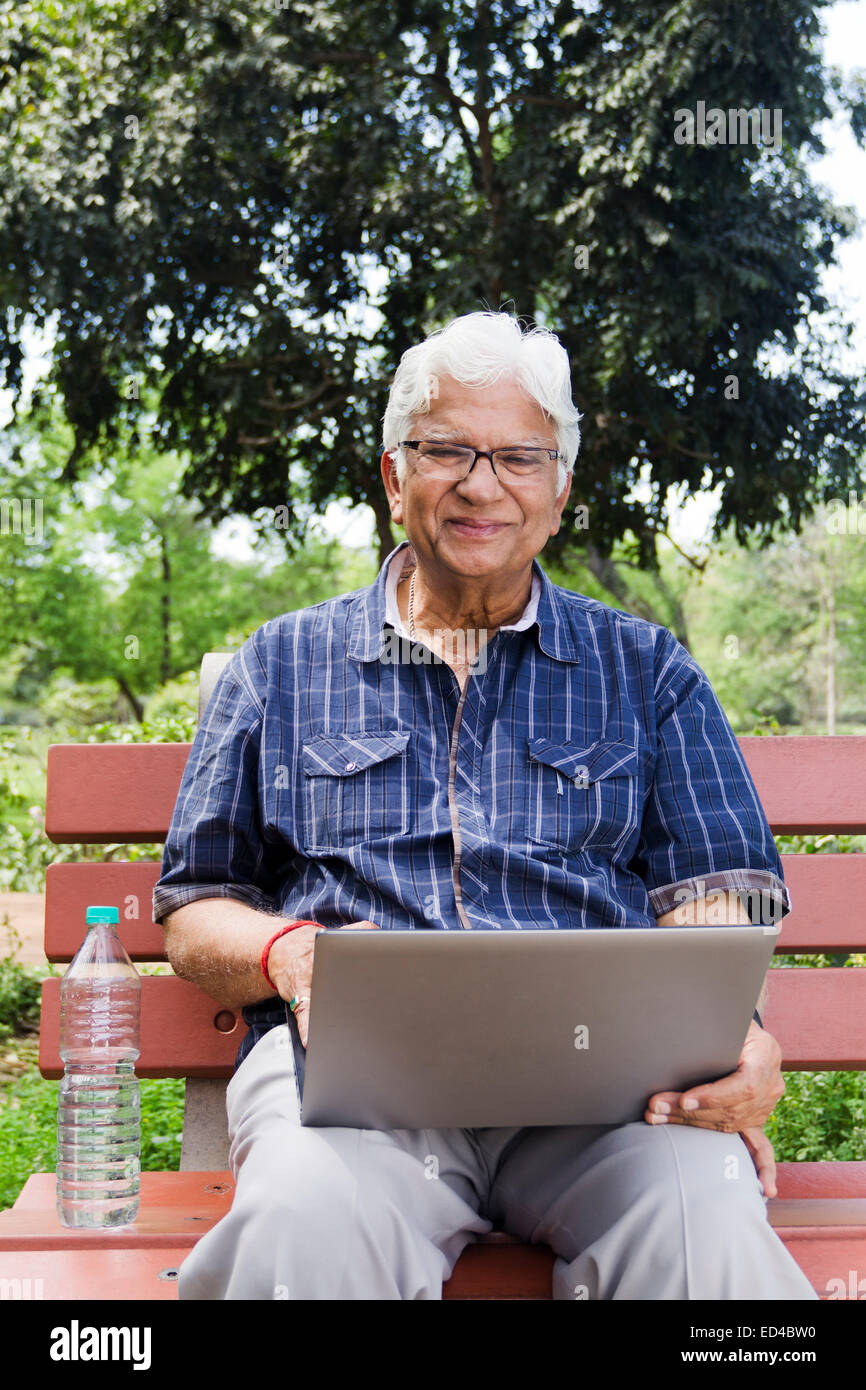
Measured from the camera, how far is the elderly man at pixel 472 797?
197 cm

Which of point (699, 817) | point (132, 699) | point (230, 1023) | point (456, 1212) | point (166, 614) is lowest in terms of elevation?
point (456, 1212)

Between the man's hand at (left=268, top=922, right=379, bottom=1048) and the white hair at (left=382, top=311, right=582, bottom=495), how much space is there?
97 cm

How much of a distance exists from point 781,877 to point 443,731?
2.21 ft

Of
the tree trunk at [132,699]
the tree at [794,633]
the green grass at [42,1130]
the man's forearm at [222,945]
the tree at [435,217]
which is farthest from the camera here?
the tree at [794,633]

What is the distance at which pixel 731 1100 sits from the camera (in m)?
1.91

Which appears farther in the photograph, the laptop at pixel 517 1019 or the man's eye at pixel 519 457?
the man's eye at pixel 519 457

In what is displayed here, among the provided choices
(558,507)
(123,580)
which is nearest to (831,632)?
(123,580)

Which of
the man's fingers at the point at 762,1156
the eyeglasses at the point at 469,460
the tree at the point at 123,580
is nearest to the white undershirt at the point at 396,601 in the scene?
the eyeglasses at the point at 469,460

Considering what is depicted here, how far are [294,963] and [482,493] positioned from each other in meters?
0.96

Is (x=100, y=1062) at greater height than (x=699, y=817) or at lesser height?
lesser

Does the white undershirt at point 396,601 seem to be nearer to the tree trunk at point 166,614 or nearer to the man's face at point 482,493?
the man's face at point 482,493

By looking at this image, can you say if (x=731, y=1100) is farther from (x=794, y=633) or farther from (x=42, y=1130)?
(x=794, y=633)
